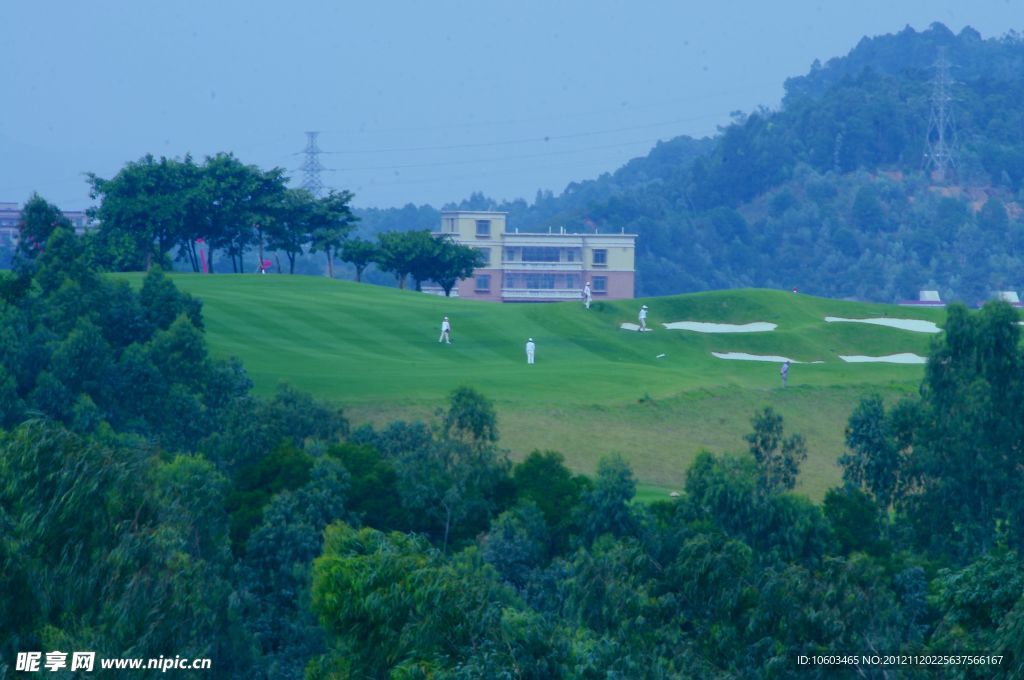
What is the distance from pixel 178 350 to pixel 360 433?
22.5ft

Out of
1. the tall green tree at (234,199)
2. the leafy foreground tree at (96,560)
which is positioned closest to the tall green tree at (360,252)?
the tall green tree at (234,199)

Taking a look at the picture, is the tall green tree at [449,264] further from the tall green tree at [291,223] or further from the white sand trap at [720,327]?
the white sand trap at [720,327]

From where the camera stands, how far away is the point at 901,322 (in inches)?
2837

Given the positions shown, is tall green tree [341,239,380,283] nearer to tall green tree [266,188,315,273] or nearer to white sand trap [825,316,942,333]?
tall green tree [266,188,315,273]

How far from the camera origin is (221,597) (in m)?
25.5

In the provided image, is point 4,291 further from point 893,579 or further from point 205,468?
point 893,579

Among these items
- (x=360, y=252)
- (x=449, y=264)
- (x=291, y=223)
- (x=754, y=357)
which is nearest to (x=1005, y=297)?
(x=754, y=357)

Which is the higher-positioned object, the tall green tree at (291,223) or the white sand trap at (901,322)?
the tall green tree at (291,223)

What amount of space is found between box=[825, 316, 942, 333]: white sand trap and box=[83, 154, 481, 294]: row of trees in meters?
25.7

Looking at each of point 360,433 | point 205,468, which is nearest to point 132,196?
point 360,433

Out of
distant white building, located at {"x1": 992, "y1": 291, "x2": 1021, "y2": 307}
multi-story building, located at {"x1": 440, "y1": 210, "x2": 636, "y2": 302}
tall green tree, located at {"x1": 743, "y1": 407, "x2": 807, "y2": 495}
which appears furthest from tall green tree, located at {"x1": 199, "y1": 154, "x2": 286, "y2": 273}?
multi-story building, located at {"x1": 440, "y1": 210, "x2": 636, "y2": 302}

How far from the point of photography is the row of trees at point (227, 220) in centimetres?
8138

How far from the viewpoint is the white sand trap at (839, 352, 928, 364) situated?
63.8m

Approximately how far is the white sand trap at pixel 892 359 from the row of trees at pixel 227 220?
101 feet
